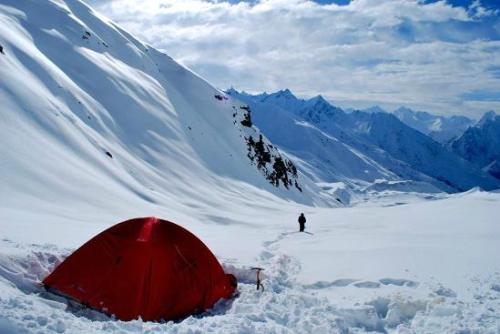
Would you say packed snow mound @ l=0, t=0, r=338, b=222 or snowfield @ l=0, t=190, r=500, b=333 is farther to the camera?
packed snow mound @ l=0, t=0, r=338, b=222

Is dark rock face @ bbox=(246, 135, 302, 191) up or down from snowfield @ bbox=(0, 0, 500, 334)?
up

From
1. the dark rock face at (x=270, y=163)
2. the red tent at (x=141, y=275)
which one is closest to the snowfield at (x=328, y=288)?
the red tent at (x=141, y=275)

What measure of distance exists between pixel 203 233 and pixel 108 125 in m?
34.1

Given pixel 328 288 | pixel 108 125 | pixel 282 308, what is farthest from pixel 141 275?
pixel 108 125

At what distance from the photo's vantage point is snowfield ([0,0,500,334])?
30.5 ft

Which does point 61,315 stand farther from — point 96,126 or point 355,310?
point 96,126

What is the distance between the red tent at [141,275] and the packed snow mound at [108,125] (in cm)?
877

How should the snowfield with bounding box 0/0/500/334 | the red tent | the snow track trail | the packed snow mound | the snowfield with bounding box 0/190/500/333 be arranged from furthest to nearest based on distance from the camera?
the packed snow mound, the red tent, the snowfield with bounding box 0/0/500/334, the snowfield with bounding box 0/190/500/333, the snow track trail

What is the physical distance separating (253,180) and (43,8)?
43473mm

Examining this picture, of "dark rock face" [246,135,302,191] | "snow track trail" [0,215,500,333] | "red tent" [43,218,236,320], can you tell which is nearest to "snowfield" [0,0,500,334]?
"snow track trail" [0,215,500,333]

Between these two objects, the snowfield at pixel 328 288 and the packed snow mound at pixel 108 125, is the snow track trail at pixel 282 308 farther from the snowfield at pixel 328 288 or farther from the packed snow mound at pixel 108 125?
the packed snow mound at pixel 108 125

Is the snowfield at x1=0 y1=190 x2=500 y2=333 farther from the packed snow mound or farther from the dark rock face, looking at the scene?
the dark rock face

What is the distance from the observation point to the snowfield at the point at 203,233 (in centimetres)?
930

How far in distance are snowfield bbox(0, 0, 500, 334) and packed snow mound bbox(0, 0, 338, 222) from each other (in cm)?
21
